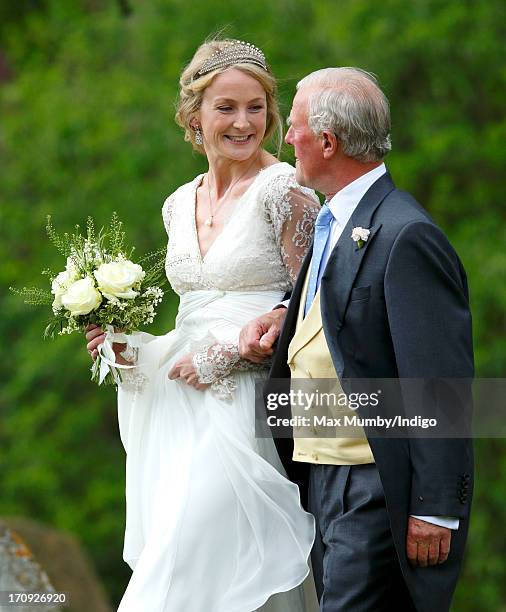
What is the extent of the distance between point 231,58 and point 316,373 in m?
1.33

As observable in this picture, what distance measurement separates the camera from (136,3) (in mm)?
13156

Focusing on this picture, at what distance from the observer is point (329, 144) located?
4.12 m

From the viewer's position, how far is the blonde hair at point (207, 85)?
4660 mm

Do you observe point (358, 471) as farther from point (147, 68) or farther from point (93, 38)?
point (93, 38)

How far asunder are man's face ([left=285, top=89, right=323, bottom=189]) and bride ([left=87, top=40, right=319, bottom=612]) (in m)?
0.34

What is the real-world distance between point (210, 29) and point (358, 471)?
909 centimetres

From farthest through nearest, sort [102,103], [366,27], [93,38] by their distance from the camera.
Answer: [93,38] < [102,103] < [366,27]

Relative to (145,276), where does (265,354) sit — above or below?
below

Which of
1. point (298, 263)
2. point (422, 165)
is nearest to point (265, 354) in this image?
point (298, 263)

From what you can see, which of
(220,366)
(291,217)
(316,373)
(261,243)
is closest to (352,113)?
(291,217)

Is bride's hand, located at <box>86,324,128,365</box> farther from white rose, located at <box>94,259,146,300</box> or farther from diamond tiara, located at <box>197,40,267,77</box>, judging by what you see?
diamond tiara, located at <box>197,40,267,77</box>

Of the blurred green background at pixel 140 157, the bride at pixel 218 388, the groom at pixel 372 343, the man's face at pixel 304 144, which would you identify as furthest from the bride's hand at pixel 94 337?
the blurred green background at pixel 140 157

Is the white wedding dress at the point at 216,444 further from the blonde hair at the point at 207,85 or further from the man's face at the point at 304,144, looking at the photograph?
the man's face at the point at 304,144

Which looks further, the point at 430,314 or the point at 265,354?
the point at 265,354
